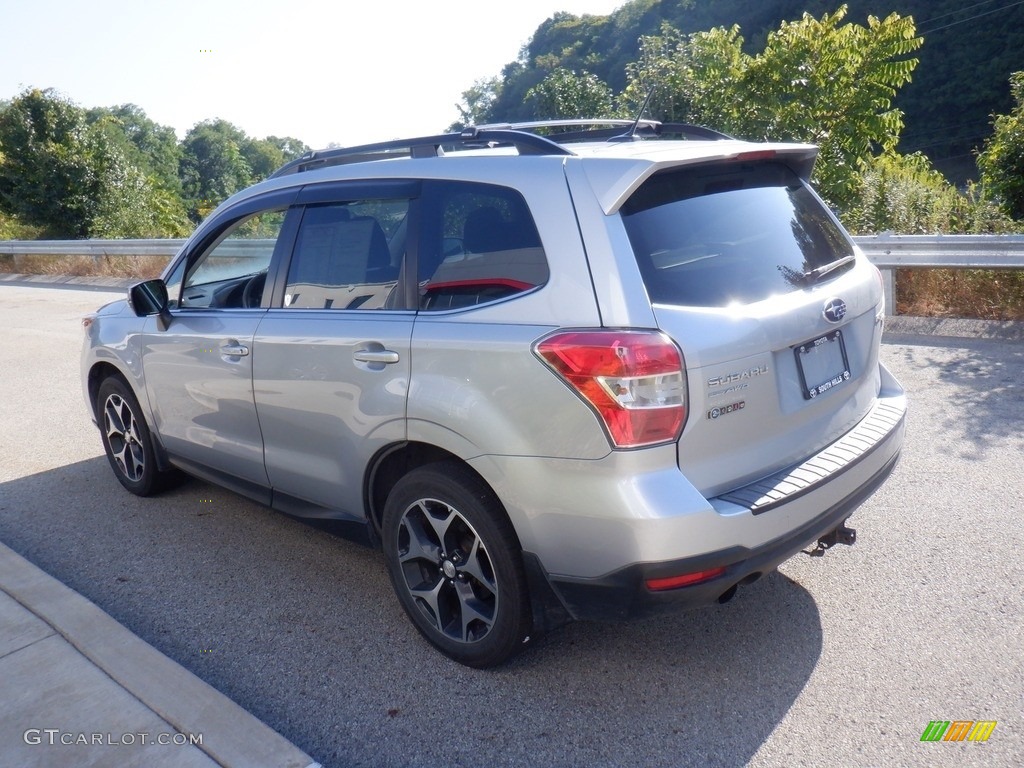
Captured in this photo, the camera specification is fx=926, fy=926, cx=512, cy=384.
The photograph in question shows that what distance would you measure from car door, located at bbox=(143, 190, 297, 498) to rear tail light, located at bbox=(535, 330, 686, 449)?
1.99 metres

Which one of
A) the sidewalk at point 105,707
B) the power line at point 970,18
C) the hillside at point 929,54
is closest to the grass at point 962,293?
the sidewalk at point 105,707

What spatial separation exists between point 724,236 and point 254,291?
232 centimetres

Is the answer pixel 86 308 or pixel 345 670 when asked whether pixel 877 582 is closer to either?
pixel 345 670

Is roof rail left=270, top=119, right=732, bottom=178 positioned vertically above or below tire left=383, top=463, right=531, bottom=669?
above

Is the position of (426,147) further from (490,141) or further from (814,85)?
(814,85)

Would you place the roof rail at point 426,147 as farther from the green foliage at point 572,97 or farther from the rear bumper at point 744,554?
the green foliage at point 572,97

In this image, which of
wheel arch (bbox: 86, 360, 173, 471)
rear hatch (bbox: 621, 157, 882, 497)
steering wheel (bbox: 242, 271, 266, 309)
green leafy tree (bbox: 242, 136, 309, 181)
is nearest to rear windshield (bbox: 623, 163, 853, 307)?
rear hatch (bbox: 621, 157, 882, 497)

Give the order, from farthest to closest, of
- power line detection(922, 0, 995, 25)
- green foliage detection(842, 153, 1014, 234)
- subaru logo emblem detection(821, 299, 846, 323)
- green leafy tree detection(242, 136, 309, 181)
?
1. green leafy tree detection(242, 136, 309, 181)
2. power line detection(922, 0, 995, 25)
3. green foliage detection(842, 153, 1014, 234)
4. subaru logo emblem detection(821, 299, 846, 323)

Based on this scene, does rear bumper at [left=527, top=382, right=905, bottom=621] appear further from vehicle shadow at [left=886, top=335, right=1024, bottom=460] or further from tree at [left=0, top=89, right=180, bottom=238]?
tree at [left=0, top=89, right=180, bottom=238]

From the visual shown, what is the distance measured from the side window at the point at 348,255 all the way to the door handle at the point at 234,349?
0.33 m

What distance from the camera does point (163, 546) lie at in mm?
4922

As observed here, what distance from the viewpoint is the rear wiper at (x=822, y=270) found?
138 inches

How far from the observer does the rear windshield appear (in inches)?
123

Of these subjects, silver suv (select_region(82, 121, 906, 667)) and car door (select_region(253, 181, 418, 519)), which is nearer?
silver suv (select_region(82, 121, 906, 667))
